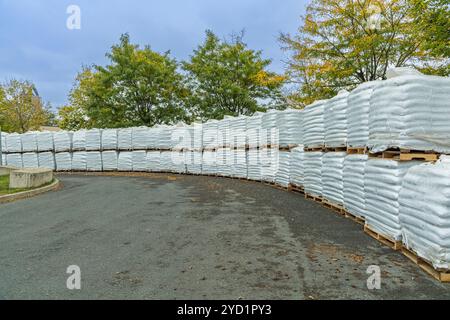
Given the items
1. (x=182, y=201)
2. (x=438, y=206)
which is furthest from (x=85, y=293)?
(x=182, y=201)

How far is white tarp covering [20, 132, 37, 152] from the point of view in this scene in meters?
20.4

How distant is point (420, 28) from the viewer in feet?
43.8

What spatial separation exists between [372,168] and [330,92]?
14350mm

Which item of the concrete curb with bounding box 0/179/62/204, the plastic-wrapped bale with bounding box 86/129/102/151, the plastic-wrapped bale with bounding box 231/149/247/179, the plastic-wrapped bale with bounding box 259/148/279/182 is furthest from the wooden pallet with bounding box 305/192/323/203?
the plastic-wrapped bale with bounding box 86/129/102/151

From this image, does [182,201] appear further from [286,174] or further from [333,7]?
[333,7]

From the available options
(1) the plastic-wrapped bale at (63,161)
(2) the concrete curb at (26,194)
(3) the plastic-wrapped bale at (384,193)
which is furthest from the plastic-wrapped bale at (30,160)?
(3) the plastic-wrapped bale at (384,193)

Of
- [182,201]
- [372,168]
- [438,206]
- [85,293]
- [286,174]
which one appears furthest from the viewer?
[286,174]

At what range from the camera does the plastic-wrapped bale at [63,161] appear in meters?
20.0

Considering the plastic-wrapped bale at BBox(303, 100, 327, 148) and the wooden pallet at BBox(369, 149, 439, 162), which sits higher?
the plastic-wrapped bale at BBox(303, 100, 327, 148)

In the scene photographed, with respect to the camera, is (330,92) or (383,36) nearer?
(383,36)

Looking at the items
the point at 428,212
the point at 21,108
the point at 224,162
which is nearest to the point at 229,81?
the point at 224,162

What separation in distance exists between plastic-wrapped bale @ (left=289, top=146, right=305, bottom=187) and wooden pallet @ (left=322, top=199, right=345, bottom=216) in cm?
162

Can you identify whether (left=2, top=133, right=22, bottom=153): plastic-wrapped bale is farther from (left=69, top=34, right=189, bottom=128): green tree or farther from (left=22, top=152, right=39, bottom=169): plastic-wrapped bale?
(left=69, top=34, right=189, bottom=128): green tree

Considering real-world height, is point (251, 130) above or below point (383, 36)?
below
